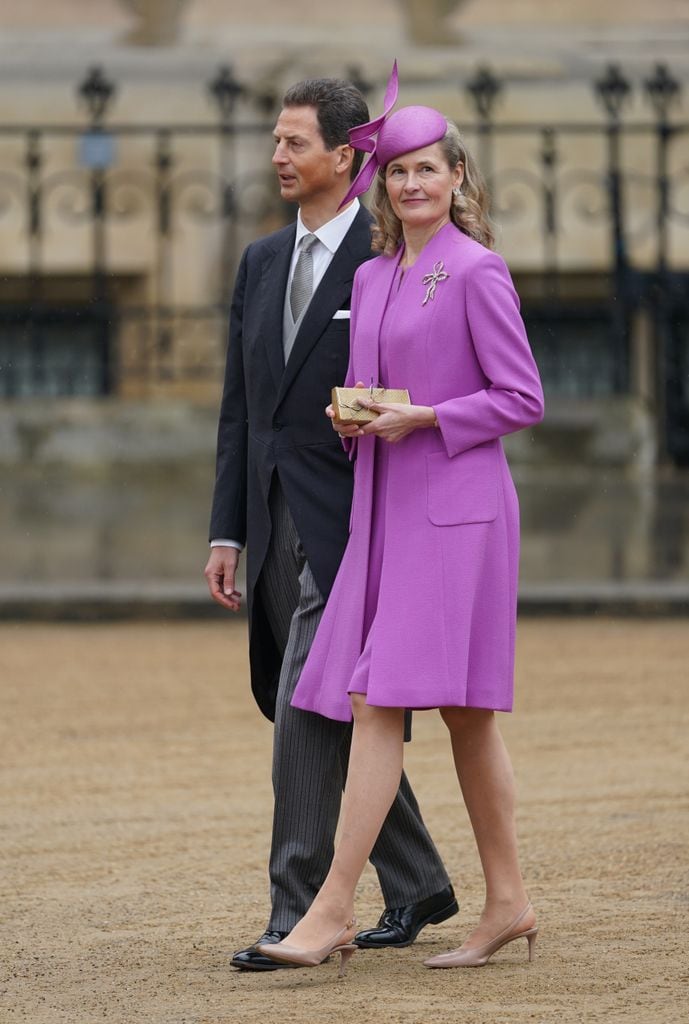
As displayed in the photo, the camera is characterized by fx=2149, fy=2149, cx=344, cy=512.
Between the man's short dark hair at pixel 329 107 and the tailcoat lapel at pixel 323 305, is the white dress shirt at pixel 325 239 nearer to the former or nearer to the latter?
the tailcoat lapel at pixel 323 305

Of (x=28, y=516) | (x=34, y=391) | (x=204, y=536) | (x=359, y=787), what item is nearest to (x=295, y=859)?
(x=359, y=787)

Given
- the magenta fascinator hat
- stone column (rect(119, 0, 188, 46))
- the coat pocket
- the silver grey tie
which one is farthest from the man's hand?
stone column (rect(119, 0, 188, 46))

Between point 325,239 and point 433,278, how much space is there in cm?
42

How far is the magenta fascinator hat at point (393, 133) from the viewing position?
411cm

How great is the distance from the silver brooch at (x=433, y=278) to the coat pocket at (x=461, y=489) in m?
0.30

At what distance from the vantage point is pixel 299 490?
14.3 feet

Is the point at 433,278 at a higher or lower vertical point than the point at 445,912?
higher

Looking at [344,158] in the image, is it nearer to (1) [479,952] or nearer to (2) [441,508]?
(2) [441,508]

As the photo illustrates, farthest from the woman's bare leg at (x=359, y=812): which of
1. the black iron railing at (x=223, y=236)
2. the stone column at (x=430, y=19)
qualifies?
the stone column at (x=430, y=19)

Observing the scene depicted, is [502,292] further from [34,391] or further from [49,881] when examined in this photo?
[34,391]

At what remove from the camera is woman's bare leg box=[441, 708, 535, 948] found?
4152 millimetres

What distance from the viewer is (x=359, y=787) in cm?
408

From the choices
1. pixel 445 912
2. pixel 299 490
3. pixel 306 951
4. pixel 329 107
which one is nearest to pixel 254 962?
pixel 306 951

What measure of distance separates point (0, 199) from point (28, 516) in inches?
130
